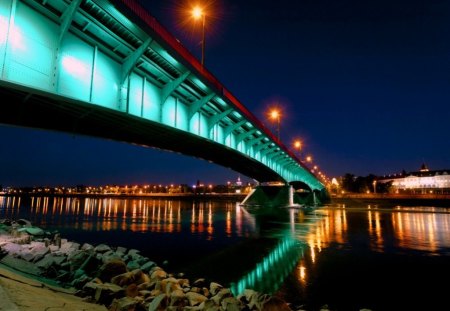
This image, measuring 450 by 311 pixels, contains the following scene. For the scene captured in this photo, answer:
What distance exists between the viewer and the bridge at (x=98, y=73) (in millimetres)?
10844

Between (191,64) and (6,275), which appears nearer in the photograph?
(6,275)

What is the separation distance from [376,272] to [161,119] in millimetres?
14467

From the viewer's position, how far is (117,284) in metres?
9.42

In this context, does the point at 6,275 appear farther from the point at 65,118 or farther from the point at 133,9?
the point at 65,118

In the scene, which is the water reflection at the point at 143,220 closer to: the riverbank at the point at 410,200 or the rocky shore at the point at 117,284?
the rocky shore at the point at 117,284

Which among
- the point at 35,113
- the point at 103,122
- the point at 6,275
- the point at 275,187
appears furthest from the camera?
the point at 275,187

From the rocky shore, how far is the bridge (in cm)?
653

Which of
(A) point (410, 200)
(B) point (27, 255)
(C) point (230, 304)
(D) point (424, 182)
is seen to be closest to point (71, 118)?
(B) point (27, 255)

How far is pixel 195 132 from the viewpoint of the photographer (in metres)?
23.0

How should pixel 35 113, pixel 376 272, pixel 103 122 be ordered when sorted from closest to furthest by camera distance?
pixel 376 272, pixel 35 113, pixel 103 122

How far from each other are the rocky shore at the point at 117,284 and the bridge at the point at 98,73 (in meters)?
6.53

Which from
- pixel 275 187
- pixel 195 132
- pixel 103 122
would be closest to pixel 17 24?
pixel 103 122

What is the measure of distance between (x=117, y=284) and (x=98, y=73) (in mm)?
9592

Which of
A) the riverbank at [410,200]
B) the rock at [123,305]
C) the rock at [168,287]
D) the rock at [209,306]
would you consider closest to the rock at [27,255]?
the rock at [168,287]
